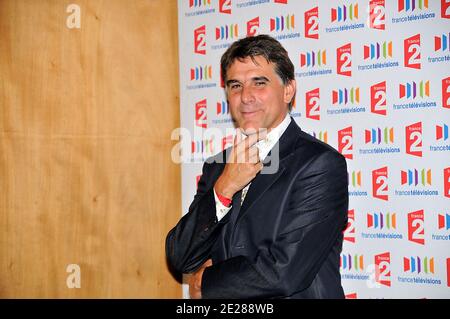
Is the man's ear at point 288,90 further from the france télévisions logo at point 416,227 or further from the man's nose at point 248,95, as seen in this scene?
the france télévisions logo at point 416,227

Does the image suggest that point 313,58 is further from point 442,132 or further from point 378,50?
point 442,132

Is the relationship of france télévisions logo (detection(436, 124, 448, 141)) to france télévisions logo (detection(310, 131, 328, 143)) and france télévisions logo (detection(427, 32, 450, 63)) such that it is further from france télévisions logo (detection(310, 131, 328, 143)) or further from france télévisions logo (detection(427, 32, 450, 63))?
france télévisions logo (detection(310, 131, 328, 143))

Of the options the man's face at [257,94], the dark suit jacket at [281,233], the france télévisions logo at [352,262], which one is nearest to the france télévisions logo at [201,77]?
the man's face at [257,94]

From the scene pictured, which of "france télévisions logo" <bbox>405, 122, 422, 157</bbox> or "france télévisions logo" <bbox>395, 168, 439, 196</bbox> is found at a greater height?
"france télévisions logo" <bbox>405, 122, 422, 157</bbox>

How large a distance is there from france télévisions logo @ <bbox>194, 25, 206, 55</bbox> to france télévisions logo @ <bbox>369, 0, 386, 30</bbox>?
1.20 metres

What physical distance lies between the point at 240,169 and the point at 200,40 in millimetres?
1654

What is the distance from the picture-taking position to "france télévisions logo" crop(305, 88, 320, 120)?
316cm

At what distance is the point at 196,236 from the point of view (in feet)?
7.47

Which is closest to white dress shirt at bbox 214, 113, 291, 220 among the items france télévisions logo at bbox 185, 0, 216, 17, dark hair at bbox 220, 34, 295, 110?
dark hair at bbox 220, 34, 295, 110

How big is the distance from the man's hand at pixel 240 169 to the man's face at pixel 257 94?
6.3 inches

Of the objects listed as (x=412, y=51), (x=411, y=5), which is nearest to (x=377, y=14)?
→ (x=411, y=5)

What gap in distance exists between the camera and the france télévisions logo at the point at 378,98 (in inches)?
115

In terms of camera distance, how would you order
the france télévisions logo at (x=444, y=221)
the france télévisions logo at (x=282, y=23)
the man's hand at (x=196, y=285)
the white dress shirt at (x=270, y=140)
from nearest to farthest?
the man's hand at (x=196, y=285) < the white dress shirt at (x=270, y=140) < the france télévisions logo at (x=444, y=221) < the france télévisions logo at (x=282, y=23)

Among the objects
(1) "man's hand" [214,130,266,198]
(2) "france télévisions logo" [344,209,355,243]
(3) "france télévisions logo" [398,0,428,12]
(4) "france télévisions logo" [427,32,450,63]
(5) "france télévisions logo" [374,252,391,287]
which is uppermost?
(3) "france télévisions logo" [398,0,428,12]
